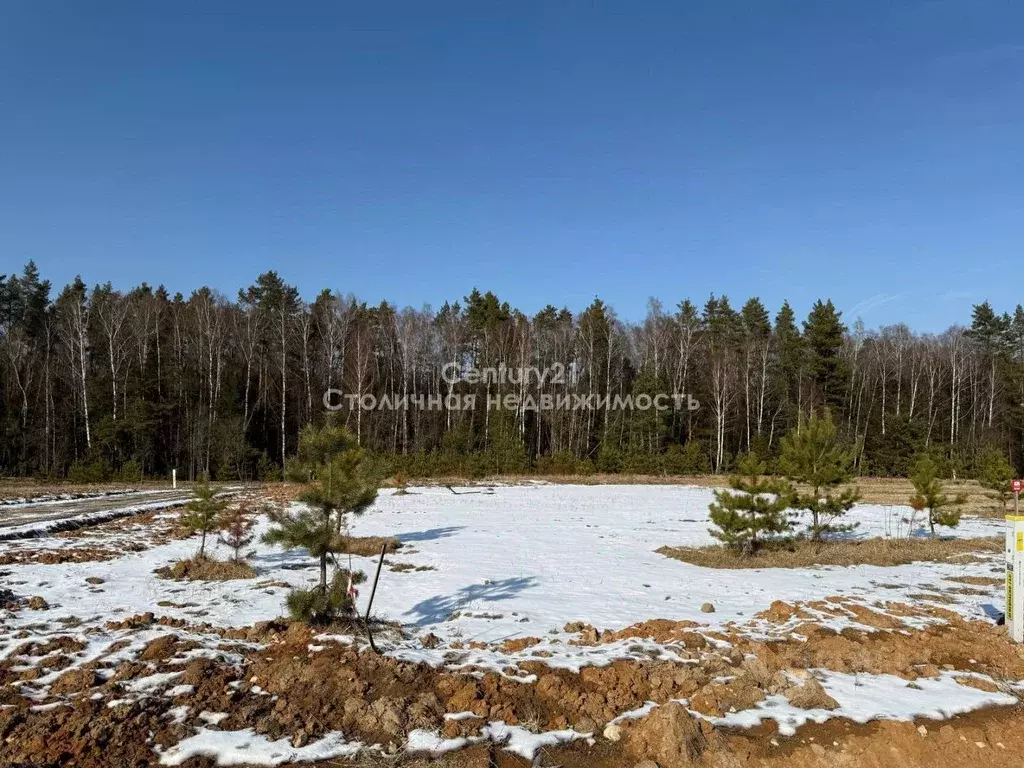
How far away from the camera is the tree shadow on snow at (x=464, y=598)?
30.0 feet

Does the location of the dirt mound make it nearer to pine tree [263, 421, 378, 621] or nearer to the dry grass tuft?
pine tree [263, 421, 378, 621]

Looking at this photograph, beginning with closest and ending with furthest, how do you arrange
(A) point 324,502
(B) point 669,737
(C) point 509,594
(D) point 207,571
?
(B) point 669,737, (A) point 324,502, (C) point 509,594, (D) point 207,571

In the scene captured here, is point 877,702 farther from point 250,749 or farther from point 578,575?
point 578,575

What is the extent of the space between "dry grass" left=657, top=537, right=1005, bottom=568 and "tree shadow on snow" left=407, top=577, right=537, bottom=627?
476 centimetres

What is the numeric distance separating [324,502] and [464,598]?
3025 millimetres

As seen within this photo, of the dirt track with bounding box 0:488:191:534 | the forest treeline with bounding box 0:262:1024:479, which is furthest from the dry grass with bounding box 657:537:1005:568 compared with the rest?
the forest treeline with bounding box 0:262:1024:479

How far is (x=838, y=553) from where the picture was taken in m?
14.9

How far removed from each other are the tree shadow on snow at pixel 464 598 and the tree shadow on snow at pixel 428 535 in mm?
5118

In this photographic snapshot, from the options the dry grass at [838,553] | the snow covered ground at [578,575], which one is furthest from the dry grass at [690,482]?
the dry grass at [838,553]

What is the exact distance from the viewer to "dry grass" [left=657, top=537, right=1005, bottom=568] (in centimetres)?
1397

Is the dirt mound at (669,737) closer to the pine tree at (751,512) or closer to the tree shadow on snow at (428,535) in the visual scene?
the pine tree at (751,512)

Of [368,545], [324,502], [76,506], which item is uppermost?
[324,502]

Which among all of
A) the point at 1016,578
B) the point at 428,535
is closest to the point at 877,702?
the point at 1016,578

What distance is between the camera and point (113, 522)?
17.7 meters
